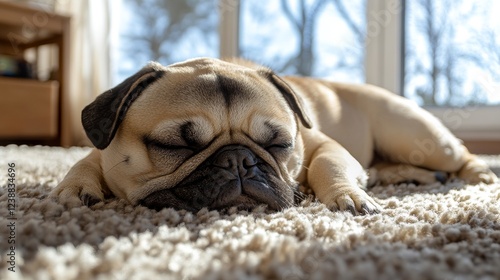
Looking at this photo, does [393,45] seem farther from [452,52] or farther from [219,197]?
[219,197]

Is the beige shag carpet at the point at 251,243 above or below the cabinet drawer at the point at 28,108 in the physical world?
above

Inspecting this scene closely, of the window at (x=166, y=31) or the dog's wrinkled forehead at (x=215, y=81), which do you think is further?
the window at (x=166, y=31)

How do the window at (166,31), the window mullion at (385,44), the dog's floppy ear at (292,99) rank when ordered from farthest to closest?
1. the window at (166,31)
2. the window mullion at (385,44)
3. the dog's floppy ear at (292,99)

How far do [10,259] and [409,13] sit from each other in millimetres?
3429

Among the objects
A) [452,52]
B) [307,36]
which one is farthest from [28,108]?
[452,52]

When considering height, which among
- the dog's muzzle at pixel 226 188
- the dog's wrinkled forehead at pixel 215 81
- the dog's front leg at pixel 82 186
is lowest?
the dog's front leg at pixel 82 186

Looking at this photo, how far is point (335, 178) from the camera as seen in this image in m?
1.36

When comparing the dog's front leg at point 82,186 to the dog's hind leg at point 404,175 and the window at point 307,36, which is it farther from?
the window at point 307,36

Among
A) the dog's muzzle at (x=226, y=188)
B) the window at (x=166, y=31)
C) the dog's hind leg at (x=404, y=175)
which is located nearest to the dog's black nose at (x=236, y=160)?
the dog's muzzle at (x=226, y=188)

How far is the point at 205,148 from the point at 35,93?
3122 mm

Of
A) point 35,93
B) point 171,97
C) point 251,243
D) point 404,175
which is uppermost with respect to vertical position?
point 171,97

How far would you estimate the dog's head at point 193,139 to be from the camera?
1.17m

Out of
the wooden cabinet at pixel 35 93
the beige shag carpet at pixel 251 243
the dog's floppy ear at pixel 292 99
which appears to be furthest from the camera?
the wooden cabinet at pixel 35 93

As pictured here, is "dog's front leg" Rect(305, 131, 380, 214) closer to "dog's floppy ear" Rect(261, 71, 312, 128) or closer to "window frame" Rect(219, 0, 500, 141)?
"dog's floppy ear" Rect(261, 71, 312, 128)
